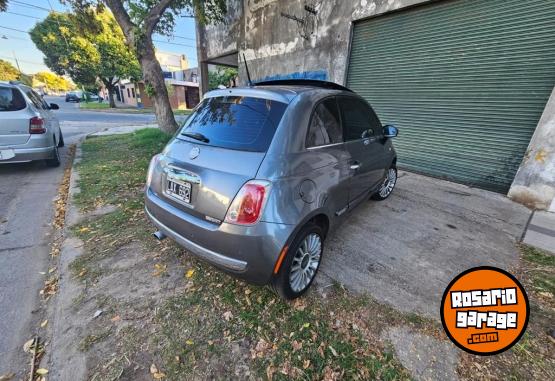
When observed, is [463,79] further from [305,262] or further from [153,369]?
[153,369]

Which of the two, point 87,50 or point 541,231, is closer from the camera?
point 541,231

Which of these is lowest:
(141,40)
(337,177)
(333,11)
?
(337,177)

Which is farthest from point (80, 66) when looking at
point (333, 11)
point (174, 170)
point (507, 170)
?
point (507, 170)

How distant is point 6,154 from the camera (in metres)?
4.68

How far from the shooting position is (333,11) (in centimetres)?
662

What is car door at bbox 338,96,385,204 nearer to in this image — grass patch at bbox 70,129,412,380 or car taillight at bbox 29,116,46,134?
grass patch at bbox 70,129,412,380

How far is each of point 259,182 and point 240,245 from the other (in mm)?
458

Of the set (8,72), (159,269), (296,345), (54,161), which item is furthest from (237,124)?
(8,72)

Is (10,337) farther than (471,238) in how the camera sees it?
No

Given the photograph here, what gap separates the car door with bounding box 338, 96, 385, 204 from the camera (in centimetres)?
270

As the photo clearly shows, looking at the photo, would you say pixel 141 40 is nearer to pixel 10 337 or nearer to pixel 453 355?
pixel 10 337

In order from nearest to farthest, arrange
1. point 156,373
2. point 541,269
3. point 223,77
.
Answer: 1. point 156,373
2. point 541,269
3. point 223,77

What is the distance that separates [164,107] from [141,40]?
1.87m

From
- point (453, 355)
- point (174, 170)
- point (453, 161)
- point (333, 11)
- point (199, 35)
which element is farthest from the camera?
point (199, 35)
